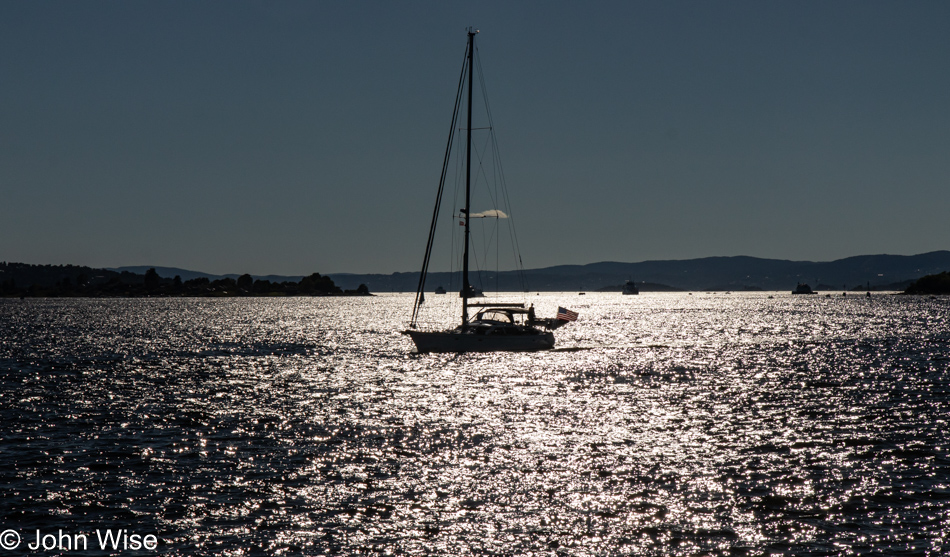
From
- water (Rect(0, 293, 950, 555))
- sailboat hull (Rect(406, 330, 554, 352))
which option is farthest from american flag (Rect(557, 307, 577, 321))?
water (Rect(0, 293, 950, 555))

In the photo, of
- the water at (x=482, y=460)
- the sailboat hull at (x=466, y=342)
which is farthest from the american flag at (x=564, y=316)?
the water at (x=482, y=460)

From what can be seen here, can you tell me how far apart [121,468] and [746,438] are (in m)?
21.1

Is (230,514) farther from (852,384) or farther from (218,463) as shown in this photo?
(852,384)

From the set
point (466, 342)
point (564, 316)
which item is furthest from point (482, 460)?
point (564, 316)

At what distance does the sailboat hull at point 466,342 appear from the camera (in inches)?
2271

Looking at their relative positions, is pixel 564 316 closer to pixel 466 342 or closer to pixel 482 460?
pixel 466 342

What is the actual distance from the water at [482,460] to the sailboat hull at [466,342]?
7012 millimetres

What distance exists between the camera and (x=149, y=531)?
1619 centimetres

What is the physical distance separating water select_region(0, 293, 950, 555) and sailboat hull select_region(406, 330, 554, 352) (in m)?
7.01

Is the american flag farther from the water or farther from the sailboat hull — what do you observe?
the water

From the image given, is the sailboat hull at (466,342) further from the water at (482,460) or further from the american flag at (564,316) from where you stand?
the american flag at (564,316)

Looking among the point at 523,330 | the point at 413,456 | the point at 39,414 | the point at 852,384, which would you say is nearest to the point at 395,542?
the point at 413,456

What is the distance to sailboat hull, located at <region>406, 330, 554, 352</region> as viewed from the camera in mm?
57688

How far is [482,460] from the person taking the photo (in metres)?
23.1
